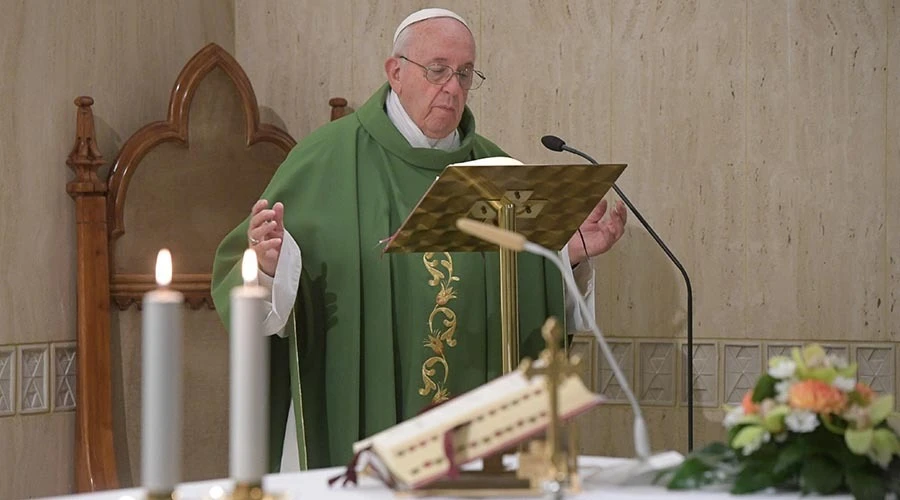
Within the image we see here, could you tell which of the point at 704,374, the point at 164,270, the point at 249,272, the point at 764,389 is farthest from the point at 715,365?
the point at 164,270

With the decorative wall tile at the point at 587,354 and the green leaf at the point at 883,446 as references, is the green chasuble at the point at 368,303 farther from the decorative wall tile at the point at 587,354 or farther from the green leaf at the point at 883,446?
the green leaf at the point at 883,446

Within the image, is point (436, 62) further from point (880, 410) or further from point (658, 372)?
point (880, 410)

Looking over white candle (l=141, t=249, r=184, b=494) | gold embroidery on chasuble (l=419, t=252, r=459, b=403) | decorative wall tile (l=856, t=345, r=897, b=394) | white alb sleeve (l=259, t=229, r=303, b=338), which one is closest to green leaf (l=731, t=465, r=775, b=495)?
white candle (l=141, t=249, r=184, b=494)

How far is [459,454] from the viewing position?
2205 mm

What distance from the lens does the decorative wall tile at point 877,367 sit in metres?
5.41

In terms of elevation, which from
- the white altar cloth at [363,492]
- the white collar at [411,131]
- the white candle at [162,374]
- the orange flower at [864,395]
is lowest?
the white altar cloth at [363,492]

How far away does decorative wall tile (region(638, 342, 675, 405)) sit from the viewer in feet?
18.8

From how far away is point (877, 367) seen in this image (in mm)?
5426

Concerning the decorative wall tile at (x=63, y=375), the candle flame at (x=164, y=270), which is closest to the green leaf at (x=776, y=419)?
the candle flame at (x=164, y=270)

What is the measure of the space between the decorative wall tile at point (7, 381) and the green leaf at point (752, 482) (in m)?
3.43

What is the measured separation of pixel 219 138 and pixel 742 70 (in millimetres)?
2168

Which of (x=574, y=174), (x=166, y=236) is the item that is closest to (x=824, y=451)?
(x=574, y=174)

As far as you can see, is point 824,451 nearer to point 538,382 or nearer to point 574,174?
point 538,382

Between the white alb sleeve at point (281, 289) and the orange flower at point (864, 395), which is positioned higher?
the white alb sleeve at point (281, 289)
